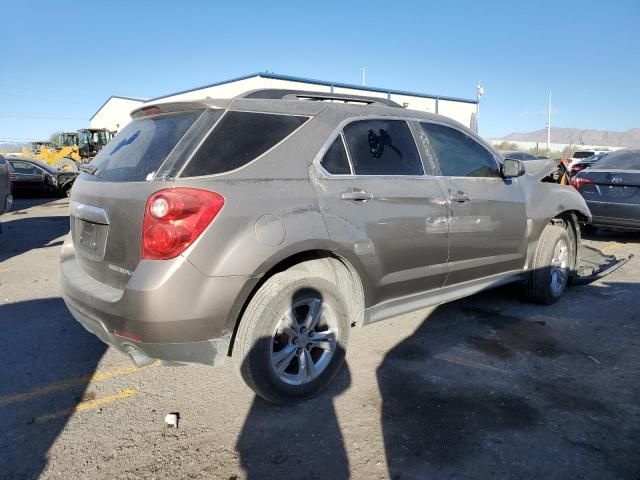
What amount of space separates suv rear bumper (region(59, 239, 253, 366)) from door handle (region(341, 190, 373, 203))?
85cm

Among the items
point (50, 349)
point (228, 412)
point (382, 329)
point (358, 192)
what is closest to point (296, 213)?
point (358, 192)

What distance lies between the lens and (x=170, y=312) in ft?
7.78

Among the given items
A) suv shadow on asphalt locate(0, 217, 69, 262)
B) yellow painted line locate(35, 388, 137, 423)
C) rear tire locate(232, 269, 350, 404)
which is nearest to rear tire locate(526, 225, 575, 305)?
rear tire locate(232, 269, 350, 404)

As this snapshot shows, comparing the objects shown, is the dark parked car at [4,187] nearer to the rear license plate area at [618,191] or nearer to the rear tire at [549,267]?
the rear tire at [549,267]

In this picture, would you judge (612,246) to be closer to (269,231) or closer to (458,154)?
(458,154)

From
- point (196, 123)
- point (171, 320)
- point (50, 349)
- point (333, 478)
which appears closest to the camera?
point (333, 478)

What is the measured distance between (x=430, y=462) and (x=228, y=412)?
1.19 meters

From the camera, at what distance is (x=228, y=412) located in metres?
2.81

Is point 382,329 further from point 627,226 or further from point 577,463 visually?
point 627,226

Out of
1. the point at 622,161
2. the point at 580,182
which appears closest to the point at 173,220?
the point at 580,182

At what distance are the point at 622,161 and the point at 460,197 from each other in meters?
6.13

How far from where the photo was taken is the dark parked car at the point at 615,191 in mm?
7272

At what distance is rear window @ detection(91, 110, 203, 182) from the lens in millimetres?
2658

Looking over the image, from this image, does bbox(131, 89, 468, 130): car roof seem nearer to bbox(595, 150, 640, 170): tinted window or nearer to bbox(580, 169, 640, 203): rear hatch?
bbox(580, 169, 640, 203): rear hatch
